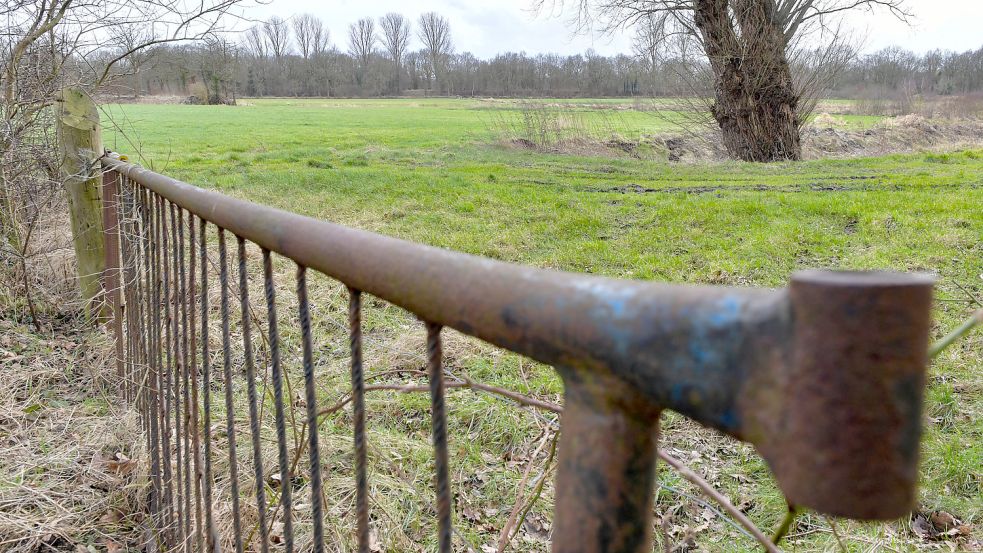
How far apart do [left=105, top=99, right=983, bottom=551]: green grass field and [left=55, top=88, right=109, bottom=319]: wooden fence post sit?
1.28 m

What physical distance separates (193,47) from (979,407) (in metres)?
6.27

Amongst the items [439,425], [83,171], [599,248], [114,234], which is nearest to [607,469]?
[439,425]

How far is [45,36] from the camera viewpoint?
4914 mm

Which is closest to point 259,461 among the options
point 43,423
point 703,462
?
point 703,462

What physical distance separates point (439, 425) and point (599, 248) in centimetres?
659

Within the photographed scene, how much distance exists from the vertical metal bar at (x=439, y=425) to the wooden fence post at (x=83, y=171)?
4.04 metres

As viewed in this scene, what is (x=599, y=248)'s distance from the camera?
715 centimetres

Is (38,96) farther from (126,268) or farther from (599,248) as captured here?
(599,248)

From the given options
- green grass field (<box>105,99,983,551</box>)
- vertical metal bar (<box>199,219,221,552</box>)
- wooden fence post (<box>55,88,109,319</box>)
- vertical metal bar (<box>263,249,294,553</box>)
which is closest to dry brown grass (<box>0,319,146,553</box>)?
wooden fence post (<box>55,88,109,319</box>)

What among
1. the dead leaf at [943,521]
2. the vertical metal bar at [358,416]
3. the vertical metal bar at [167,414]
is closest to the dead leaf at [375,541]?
the vertical metal bar at [167,414]

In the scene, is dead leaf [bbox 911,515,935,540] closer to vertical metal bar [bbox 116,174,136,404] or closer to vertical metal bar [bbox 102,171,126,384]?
vertical metal bar [bbox 116,174,136,404]

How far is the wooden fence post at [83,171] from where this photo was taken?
13.2 feet

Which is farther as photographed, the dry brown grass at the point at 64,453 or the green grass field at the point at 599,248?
the green grass field at the point at 599,248

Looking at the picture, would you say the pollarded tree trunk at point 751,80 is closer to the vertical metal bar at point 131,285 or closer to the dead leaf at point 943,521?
the dead leaf at point 943,521
